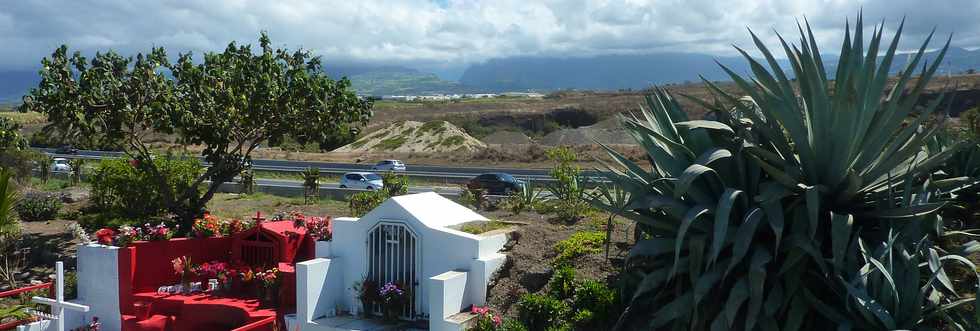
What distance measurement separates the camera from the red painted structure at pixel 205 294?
11695 mm

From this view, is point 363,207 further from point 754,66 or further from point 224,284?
point 754,66

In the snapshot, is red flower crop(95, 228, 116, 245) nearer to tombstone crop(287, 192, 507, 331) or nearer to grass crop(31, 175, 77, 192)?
tombstone crop(287, 192, 507, 331)

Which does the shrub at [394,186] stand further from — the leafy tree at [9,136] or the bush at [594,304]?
the bush at [594,304]

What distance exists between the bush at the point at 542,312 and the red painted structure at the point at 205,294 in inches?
158

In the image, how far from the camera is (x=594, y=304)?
27.8 ft

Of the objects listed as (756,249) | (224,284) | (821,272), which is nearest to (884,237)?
(821,272)

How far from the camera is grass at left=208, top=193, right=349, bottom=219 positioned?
20398mm

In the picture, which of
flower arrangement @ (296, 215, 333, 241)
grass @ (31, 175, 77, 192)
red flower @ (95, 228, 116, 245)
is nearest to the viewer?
flower arrangement @ (296, 215, 333, 241)

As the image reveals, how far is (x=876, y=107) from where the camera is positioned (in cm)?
653

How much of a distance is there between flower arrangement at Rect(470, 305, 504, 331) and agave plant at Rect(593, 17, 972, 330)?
2.15 metres

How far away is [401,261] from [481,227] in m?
1.34

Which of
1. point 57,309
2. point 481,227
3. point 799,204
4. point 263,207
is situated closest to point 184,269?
point 57,309

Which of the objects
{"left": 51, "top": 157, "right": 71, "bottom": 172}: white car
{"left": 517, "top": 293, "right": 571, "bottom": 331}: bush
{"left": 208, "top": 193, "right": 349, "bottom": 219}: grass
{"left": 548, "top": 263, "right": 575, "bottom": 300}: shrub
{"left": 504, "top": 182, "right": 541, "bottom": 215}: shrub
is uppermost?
{"left": 504, "top": 182, "right": 541, "bottom": 215}: shrub

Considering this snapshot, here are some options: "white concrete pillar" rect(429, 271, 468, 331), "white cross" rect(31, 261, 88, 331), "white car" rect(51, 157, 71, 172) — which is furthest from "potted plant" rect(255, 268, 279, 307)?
"white car" rect(51, 157, 71, 172)
